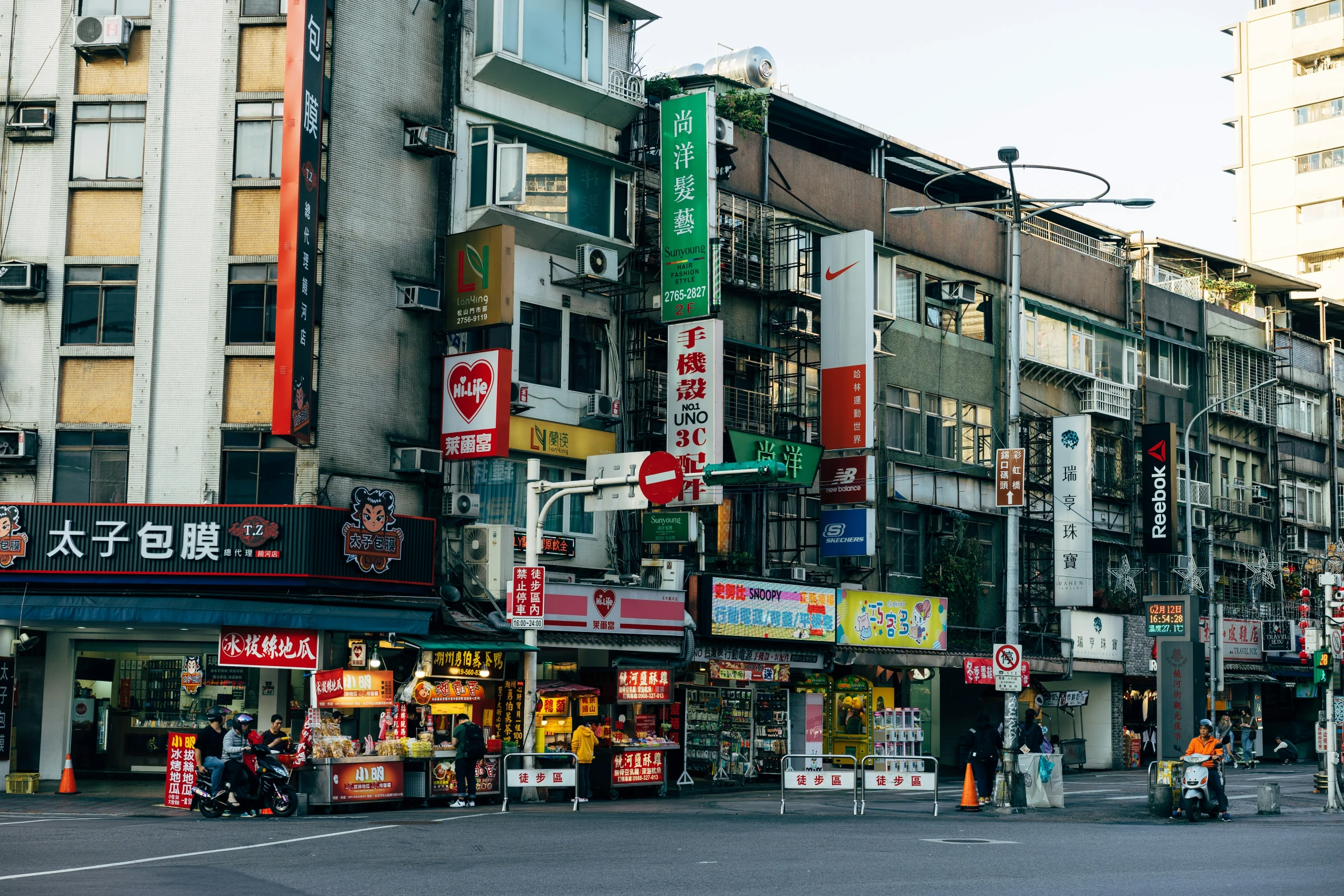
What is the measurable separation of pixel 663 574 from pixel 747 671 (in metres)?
4.05

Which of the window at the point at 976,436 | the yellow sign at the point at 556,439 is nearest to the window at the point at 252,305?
the yellow sign at the point at 556,439

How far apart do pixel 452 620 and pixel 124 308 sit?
8.21m

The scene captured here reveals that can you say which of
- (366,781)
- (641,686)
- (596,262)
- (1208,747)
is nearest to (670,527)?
(641,686)

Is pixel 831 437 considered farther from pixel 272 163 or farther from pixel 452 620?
pixel 272 163

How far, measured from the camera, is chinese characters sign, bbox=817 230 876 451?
123 ft

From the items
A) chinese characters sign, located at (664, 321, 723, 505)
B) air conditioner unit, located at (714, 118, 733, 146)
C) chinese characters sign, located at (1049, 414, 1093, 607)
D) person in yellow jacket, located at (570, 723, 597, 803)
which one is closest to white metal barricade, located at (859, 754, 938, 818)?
person in yellow jacket, located at (570, 723, 597, 803)

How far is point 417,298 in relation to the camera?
30.1 meters

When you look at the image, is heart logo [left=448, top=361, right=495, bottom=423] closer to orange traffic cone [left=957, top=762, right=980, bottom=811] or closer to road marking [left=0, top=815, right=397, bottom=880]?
road marking [left=0, top=815, right=397, bottom=880]

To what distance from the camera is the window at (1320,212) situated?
89.9 meters

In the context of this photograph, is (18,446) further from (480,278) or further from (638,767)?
(638,767)

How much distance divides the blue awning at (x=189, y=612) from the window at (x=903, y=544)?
1763cm

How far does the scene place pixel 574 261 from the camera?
33688mm

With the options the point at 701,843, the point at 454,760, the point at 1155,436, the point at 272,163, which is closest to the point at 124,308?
the point at 272,163

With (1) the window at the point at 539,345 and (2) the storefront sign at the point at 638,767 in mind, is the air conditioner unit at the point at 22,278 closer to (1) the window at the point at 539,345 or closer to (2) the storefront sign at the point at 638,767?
(1) the window at the point at 539,345
